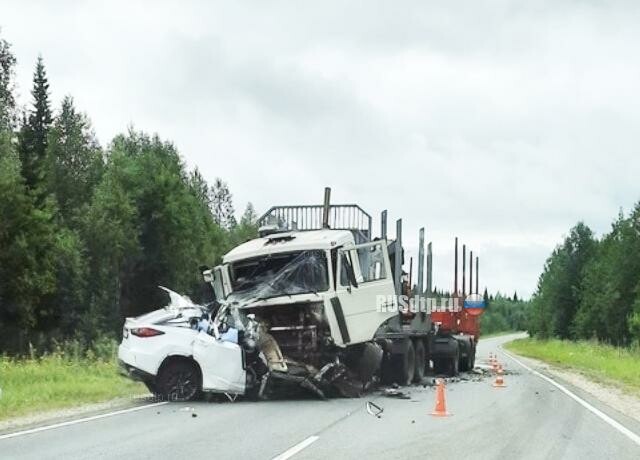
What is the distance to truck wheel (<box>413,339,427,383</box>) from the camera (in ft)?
73.6

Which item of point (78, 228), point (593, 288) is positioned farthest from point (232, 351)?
point (593, 288)

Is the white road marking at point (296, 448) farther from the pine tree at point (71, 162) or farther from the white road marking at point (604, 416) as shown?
the pine tree at point (71, 162)

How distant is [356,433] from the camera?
11633mm

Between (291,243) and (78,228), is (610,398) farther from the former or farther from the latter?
(78,228)

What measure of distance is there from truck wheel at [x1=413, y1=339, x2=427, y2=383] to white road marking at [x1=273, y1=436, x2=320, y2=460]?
11.6m

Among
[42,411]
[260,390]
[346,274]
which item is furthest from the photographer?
[346,274]

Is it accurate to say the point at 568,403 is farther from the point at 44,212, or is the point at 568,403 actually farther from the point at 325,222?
the point at 44,212

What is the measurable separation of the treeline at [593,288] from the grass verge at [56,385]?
181 feet

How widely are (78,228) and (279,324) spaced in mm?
47994

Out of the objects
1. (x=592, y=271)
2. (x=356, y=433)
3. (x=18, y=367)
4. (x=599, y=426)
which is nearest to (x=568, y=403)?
(x=599, y=426)

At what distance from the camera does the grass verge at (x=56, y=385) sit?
15.5 meters

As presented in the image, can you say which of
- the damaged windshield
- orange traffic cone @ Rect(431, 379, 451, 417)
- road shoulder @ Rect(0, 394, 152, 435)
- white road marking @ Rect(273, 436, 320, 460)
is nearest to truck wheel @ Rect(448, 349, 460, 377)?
the damaged windshield

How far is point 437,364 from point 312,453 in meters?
17.5

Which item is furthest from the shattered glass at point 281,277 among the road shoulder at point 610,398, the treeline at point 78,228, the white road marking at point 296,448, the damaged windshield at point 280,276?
the treeline at point 78,228
